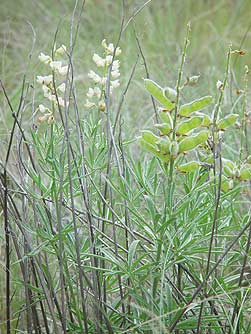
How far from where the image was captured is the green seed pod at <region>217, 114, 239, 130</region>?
1160 mm

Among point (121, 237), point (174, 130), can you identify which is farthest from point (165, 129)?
point (121, 237)

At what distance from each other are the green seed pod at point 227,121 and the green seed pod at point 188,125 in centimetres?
10

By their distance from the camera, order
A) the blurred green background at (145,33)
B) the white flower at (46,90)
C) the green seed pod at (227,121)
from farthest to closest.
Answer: the blurred green background at (145,33) < the white flower at (46,90) < the green seed pod at (227,121)

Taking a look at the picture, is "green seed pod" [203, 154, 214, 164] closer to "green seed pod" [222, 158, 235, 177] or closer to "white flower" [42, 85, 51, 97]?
"green seed pod" [222, 158, 235, 177]

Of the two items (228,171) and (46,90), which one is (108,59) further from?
(228,171)

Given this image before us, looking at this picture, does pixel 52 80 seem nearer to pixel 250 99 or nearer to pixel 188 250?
pixel 188 250

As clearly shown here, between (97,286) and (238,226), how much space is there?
294mm

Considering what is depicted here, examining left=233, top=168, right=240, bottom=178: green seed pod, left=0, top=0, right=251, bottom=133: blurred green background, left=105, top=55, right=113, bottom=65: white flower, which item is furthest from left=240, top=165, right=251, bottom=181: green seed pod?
left=0, top=0, right=251, bottom=133: blurred green background

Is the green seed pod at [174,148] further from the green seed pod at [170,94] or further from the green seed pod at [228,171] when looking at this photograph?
the green seed pod at [228,171]

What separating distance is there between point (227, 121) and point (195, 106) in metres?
0.11

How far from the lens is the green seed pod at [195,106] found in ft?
3.51

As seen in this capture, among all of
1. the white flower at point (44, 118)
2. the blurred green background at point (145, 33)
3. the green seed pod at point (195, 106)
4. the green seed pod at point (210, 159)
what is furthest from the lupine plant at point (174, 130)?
the blurred green background at point (145, 33)

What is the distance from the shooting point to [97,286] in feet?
4.13

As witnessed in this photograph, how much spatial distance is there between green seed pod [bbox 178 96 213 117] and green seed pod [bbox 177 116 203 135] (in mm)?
22
